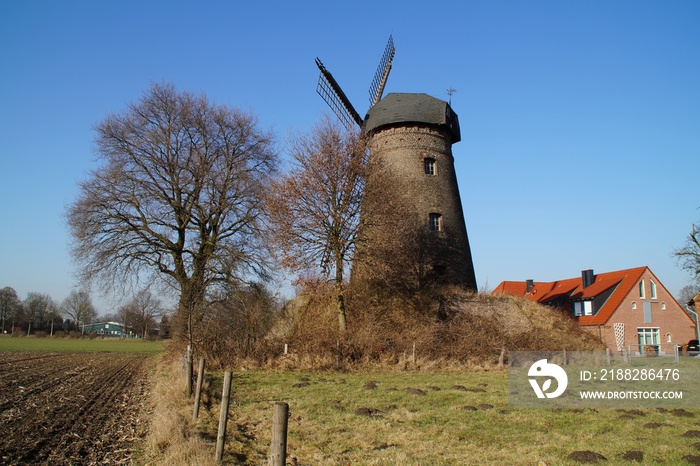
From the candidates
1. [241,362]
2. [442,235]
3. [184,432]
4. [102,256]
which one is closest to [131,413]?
[184,432]

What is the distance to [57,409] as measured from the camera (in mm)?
11273

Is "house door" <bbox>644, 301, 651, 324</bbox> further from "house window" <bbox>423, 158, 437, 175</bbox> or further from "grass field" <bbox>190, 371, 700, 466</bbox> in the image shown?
"grass field" <bbox>190, 371, 700, 466</bbox>

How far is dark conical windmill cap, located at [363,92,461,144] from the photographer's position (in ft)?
81.3

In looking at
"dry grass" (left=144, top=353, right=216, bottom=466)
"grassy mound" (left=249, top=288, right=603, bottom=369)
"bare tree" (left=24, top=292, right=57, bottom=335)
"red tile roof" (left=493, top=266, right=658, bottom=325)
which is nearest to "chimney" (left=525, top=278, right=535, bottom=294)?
"red tile roof" (left=493, top=266, right=658, bottom=325)

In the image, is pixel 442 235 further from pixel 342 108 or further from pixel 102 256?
pixel 102 256

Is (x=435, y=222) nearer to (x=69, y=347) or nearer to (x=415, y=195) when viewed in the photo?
(x=415, y=195)

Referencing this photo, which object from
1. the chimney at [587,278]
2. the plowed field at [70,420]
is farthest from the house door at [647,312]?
the plowed field at [70,420]

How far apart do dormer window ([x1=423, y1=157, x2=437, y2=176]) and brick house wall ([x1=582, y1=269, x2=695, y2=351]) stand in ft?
53.2

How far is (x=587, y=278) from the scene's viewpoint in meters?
39.0

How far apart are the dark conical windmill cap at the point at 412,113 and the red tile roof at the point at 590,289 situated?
1058 cm

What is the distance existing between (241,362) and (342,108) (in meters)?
15.4

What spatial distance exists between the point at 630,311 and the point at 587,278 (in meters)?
5.37

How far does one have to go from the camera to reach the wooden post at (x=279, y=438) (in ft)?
15.6

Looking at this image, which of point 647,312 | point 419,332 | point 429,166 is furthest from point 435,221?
point 647,312
